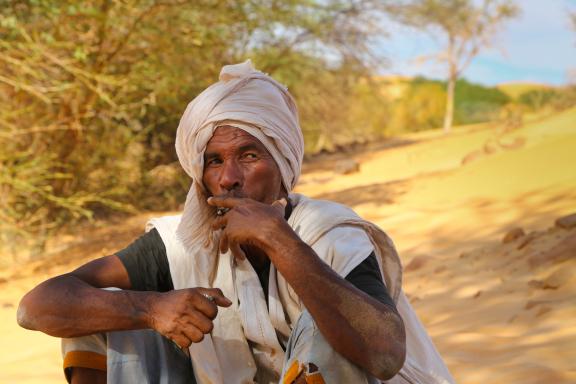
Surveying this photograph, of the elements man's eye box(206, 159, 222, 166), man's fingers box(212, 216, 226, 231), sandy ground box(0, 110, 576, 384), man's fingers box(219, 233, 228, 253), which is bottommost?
sandy ground box(0, 110, 576, 384)

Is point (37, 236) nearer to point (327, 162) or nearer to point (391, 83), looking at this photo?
point (391, 83)

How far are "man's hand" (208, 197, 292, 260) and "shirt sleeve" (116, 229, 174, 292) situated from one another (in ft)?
1.13

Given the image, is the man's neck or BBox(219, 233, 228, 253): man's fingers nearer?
BBox(219, 233, 228, 253): man's fingers

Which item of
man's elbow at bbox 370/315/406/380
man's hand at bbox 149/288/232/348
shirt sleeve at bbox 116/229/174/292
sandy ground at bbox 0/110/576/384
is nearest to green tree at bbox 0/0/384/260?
sandy ground at bbox 0/110/576/384

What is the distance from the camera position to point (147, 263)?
239 cm

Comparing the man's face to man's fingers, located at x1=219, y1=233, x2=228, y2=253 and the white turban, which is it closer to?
the white turban

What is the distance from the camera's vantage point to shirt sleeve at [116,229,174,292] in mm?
2359

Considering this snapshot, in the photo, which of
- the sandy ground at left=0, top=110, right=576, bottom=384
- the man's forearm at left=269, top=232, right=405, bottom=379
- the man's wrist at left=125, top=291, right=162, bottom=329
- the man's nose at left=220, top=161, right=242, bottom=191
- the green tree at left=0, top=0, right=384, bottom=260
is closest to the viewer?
the man's forearm at left=269, top=232, right=405, bottom=379

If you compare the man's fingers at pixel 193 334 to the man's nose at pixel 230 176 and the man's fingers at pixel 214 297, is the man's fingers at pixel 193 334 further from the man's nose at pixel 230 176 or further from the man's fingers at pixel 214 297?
the man's nose at pixel 230 176

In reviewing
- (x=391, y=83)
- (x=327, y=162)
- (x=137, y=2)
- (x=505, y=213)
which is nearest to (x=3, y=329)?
(x=137, y=2)

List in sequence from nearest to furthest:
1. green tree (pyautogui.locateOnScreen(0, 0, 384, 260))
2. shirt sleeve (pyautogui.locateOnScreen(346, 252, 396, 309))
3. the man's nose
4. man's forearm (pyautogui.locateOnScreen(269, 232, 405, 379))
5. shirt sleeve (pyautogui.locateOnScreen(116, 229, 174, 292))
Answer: man's forearm (pyautogui.locateOnScreen(269, 232, 405, 379)), shirt sleeve (pyautogui.locateOnScreen(346, 252, 396, 309)), the man's nose, shirt sleeve (pyautogui.locateOnScreen(116, 229, 174, 292)), green tree (pyautogui.locateOnScreen(0, 0, 384, 260))

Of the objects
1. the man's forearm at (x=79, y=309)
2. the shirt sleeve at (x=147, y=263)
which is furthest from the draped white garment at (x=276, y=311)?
the man's forearm at (x=79, y=309)

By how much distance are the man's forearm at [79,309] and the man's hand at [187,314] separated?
63mm

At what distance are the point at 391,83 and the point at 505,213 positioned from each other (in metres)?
7.07
